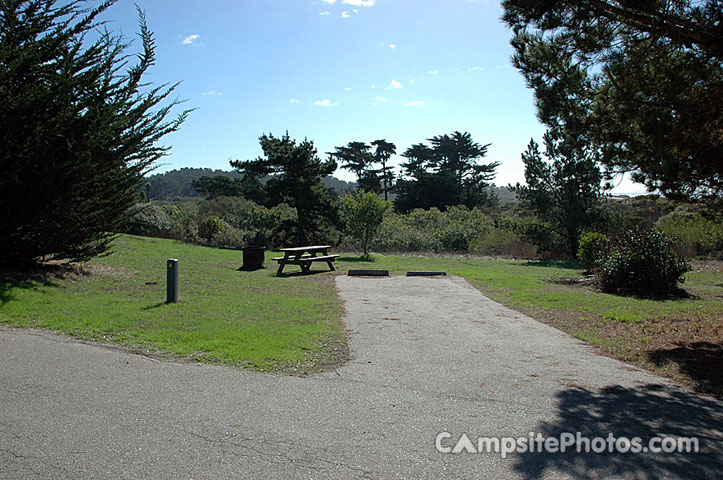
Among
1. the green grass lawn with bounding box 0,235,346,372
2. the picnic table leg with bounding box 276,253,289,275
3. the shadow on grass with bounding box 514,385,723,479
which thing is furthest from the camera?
the picnic table leg with bounding box 276,253,289,275

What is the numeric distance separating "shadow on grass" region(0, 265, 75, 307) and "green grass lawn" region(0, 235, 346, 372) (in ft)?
0.10

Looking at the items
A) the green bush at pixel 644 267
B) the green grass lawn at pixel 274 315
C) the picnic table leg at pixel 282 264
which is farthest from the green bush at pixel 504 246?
the green bush at pixel 644 267

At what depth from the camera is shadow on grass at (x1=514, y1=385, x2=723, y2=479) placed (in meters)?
3.04

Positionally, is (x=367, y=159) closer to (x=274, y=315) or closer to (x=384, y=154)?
(x=384, y=154)

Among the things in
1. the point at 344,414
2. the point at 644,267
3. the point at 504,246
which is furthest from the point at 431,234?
the point at 344,414

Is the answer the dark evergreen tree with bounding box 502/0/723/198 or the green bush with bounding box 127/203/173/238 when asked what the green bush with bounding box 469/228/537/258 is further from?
the dark evergreen tree with bounding box 502/0/723/198

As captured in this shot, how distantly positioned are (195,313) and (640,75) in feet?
24.6

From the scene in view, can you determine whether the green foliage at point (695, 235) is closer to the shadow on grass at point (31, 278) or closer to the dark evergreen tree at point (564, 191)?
the dark evergreen tree at point (564, 191)

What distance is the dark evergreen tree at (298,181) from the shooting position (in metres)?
26.1

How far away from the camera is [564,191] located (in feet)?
85.4

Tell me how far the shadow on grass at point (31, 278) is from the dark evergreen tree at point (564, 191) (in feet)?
73.2

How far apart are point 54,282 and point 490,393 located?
955 cm

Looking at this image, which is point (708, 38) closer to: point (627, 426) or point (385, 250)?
point (627, 426)

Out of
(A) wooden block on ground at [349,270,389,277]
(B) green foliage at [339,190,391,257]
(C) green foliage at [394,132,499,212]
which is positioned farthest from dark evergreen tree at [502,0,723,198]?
(C) green foliage at [394,132,499,212]
